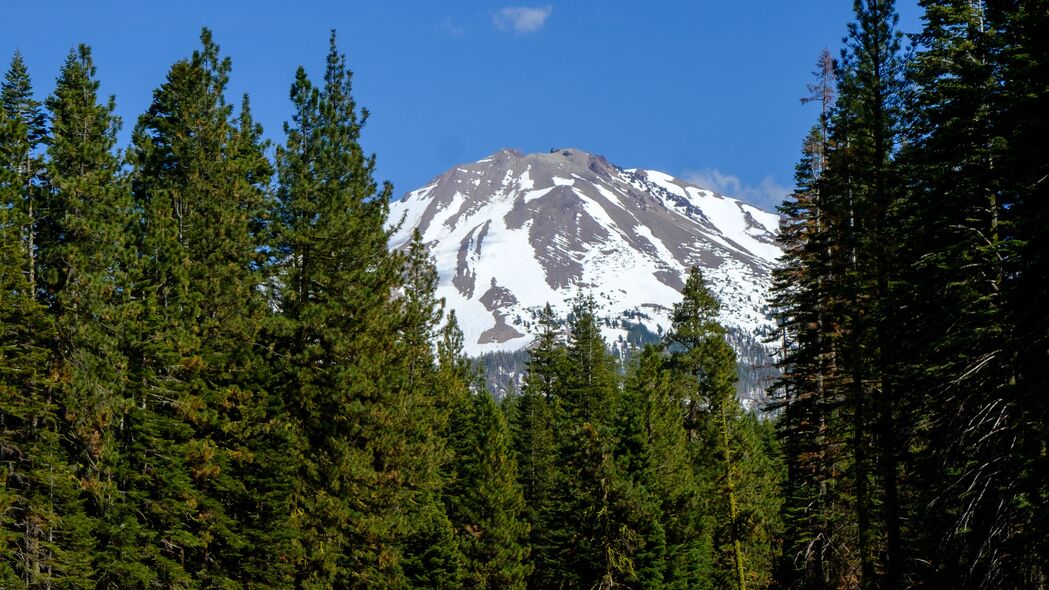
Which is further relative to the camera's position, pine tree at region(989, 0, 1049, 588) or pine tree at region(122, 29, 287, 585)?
pine tree at region(122, 29, 287, 585)

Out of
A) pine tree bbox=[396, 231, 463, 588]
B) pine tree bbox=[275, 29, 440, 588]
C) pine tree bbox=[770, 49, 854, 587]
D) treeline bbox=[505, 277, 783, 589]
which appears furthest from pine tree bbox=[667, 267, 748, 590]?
pine tree bbox=[275, 29, 440, 588]

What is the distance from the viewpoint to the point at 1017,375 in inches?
565

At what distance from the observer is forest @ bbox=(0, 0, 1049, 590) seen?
14.9m

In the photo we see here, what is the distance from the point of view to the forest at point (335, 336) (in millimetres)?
14852

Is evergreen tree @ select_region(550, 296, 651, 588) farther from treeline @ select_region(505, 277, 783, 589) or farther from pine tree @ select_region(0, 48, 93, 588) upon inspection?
pine tree @ select_region(0, 48, 93, 588)

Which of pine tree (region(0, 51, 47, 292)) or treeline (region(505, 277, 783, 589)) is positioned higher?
pine tree (region(0, 51, 47, 292))

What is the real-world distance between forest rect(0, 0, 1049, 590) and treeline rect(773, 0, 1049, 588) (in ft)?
0.25

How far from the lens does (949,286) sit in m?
15.5

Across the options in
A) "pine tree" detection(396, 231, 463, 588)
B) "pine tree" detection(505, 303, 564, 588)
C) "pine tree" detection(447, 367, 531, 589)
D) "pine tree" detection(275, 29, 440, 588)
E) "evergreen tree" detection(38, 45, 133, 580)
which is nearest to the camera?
"evergreen tree" detection(38, 45, 133, 580)

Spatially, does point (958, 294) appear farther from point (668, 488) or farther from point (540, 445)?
point (540, 445)

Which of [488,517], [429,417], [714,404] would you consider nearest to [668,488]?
[714,404]

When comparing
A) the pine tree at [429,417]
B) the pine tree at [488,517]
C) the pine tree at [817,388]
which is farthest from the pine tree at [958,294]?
the pine tree at [488,517]

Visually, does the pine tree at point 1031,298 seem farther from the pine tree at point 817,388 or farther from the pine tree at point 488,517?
the pine tree at point 488,517

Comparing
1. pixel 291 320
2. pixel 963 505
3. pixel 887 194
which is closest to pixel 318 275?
pixel 291 320
